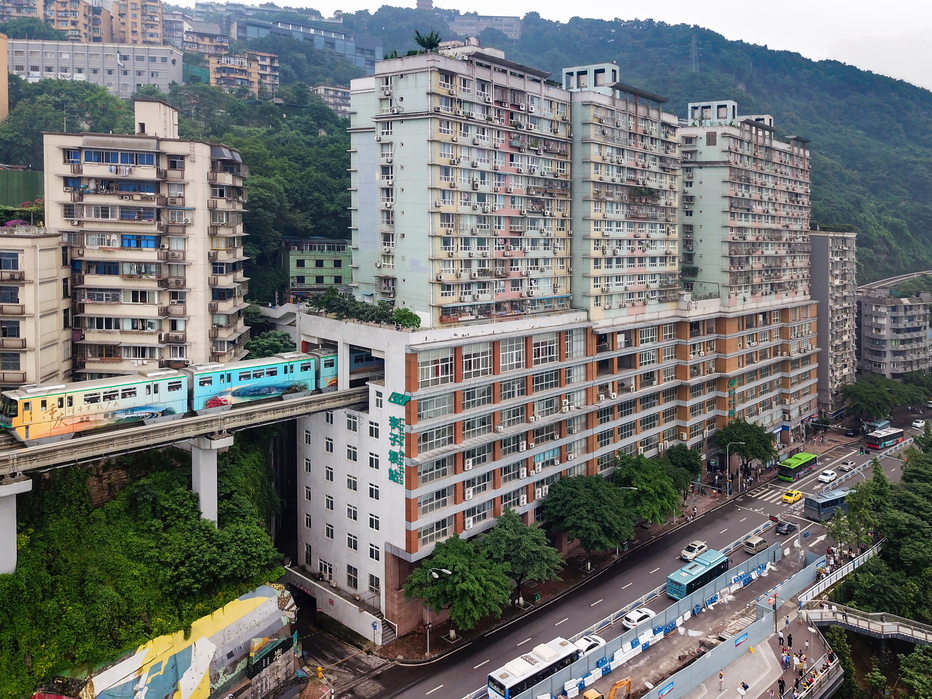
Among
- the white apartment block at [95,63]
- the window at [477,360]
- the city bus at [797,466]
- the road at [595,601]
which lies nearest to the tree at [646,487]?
the road at [595,601]

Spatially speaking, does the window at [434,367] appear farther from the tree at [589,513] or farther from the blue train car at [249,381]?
the tree at [589,513]

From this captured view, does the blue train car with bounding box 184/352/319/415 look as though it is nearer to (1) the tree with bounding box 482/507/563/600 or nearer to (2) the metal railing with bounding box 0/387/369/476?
(2) the metal railing with bounding box 0/387/369/476

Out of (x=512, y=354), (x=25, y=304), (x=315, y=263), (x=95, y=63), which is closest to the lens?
(x=25, y=304)

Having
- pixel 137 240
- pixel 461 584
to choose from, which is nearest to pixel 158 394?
pixel 137 240

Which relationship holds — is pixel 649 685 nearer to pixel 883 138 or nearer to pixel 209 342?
pixel 209 342

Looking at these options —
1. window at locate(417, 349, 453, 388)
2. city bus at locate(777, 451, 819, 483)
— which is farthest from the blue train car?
city bus at locate(777, 451, 819, 483)

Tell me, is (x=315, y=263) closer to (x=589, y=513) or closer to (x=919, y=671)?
(x=589, y=513)
